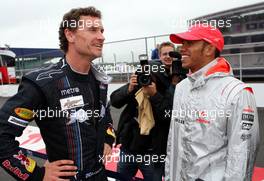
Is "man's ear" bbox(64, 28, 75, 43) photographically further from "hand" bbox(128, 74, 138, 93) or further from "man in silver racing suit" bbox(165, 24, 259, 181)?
"hand" bbox(128, 74, 138, 93)

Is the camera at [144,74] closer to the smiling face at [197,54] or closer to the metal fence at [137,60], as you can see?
the smiling face at [197,54]

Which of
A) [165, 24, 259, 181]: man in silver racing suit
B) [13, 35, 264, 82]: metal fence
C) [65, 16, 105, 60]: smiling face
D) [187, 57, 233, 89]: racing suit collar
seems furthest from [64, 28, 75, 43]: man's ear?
[13, 35, 264, 82]: metal fence

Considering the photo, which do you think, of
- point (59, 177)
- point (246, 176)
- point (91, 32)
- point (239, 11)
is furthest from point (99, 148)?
point (239, 11)

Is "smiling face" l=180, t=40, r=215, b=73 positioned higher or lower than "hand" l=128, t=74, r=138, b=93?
higher

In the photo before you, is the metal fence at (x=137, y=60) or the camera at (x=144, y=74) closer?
the camera at (x=144, y=74)

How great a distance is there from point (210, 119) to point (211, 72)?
11.0 inches

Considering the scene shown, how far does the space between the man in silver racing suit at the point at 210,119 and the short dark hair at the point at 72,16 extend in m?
0.56

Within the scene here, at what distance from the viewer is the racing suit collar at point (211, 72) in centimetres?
180

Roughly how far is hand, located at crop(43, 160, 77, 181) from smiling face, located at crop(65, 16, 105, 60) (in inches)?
25.8

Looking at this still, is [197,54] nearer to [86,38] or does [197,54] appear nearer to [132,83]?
[86,38]

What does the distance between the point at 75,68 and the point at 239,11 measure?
672 cm

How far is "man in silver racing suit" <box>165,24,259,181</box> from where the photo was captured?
65.4 inches

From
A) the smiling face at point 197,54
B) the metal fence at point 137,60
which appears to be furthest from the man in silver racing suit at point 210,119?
the metal fence at point 137,60

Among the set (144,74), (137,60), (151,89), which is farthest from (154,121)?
(137,60)
